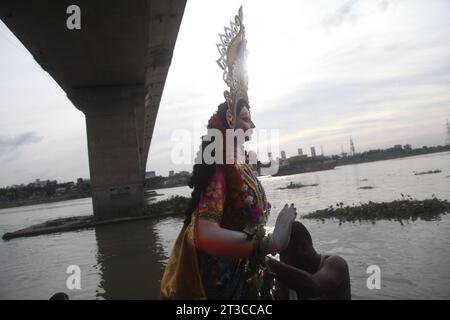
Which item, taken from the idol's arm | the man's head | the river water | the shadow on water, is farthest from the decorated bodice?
the shadow on water

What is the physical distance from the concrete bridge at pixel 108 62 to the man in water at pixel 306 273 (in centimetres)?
1062

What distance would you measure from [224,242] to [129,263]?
8133 mm

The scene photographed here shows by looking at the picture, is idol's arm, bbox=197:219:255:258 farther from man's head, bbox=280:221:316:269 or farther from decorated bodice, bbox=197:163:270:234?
man's head, bbox=280:221:316:269

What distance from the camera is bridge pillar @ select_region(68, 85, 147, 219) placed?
20641 millimetres

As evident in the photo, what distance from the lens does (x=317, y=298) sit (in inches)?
93.4

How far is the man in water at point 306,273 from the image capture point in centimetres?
229

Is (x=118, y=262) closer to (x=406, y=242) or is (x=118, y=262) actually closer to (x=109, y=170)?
(x=406, y=242)

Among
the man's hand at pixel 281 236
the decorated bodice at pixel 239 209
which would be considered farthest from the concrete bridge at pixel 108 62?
the man's hand at pixel 281 236

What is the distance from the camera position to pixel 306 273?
7.54ft

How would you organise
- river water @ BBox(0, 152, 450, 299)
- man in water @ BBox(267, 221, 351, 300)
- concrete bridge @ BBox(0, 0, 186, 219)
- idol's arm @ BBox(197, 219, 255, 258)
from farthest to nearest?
1. concrete bridge @ BBox(0, 0, 186, 219)
2. river water @ BBox(0, 152, 450, 299)
3. man in water @ BBox(267, 221, 351, 300)
4. idol's arm @ BBox(197, 219, 255, 258)

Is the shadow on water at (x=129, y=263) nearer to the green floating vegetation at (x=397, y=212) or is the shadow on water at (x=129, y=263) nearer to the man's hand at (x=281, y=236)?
the man's hand at (x=281, y=236)

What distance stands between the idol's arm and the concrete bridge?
1069 centimetres

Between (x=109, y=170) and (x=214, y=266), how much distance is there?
1959 centimetres
